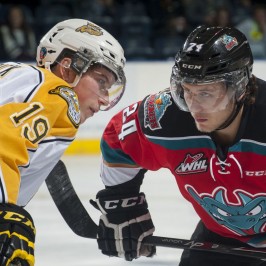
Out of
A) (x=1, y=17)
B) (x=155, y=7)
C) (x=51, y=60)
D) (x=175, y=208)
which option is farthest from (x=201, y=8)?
(x=51, y=60)

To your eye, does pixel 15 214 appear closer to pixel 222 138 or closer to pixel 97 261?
pixel 222 138

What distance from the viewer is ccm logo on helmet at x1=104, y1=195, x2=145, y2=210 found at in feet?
10.3

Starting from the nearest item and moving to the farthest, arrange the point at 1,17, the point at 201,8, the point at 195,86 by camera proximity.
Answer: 1. the point at 195,86
2. the point at 1,17
3. the point at 201,8

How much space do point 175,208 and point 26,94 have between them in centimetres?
258

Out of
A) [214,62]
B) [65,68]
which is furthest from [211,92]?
[65,68]

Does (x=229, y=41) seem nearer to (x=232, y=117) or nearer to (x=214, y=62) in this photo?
(x=214, y=62)

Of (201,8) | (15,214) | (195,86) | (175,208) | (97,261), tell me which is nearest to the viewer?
(15,214)

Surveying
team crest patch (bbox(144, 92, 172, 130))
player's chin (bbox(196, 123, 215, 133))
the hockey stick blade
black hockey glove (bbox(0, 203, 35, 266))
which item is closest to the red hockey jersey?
team crest patch (bbox(144, 92, 172, 130))

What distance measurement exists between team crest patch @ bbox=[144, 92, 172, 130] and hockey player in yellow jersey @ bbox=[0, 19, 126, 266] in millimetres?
156

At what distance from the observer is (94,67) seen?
2.98m

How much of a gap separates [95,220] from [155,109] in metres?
1.86

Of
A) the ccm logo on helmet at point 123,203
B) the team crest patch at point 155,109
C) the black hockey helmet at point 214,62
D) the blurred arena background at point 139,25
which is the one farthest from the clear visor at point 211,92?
the blurred arena background at point 139,25

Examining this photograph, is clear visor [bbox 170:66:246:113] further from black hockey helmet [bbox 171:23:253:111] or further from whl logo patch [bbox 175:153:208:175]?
whl logo patch [bbox 175:153:208:175]

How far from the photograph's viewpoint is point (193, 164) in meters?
2.85
